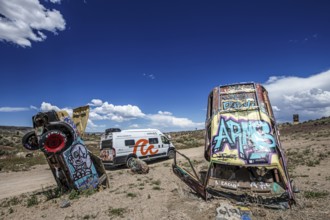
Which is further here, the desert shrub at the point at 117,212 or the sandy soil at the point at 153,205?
the desert shrub at the point at 117,212

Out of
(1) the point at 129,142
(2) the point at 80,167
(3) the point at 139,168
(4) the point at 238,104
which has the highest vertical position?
(4) the point at 238,104

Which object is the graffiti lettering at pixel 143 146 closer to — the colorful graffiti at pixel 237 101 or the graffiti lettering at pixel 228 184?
the colorful graffiti at pixel 237 101

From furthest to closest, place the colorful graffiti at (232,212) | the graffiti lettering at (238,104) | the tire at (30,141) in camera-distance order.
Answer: the tire at (30,141) → the graffiti lettering at (238,104) → the colorful graffiti at (232,212)

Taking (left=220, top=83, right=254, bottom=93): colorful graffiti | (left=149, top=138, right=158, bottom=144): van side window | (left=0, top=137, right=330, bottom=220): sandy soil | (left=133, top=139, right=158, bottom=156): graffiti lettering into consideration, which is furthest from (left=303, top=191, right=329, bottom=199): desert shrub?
(left=149, top=138, right=158, bottom=144): van side window

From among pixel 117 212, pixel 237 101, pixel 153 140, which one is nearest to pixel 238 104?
pixel 237 101

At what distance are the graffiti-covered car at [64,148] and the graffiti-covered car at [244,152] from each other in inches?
152

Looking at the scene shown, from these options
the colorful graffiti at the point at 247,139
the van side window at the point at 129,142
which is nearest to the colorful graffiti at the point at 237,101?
the colorful graffiti at the point at 247,139

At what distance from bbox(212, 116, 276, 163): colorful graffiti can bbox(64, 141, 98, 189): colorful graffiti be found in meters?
5.27

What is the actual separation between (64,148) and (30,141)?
178cm

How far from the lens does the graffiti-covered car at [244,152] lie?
19.6ft

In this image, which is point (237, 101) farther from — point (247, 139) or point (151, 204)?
point (151, 204)

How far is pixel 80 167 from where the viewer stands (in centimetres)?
903

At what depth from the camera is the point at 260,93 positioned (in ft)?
29.1

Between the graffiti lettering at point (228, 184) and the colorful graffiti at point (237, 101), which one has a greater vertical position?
the colorful graffiti at point (237, 101)
